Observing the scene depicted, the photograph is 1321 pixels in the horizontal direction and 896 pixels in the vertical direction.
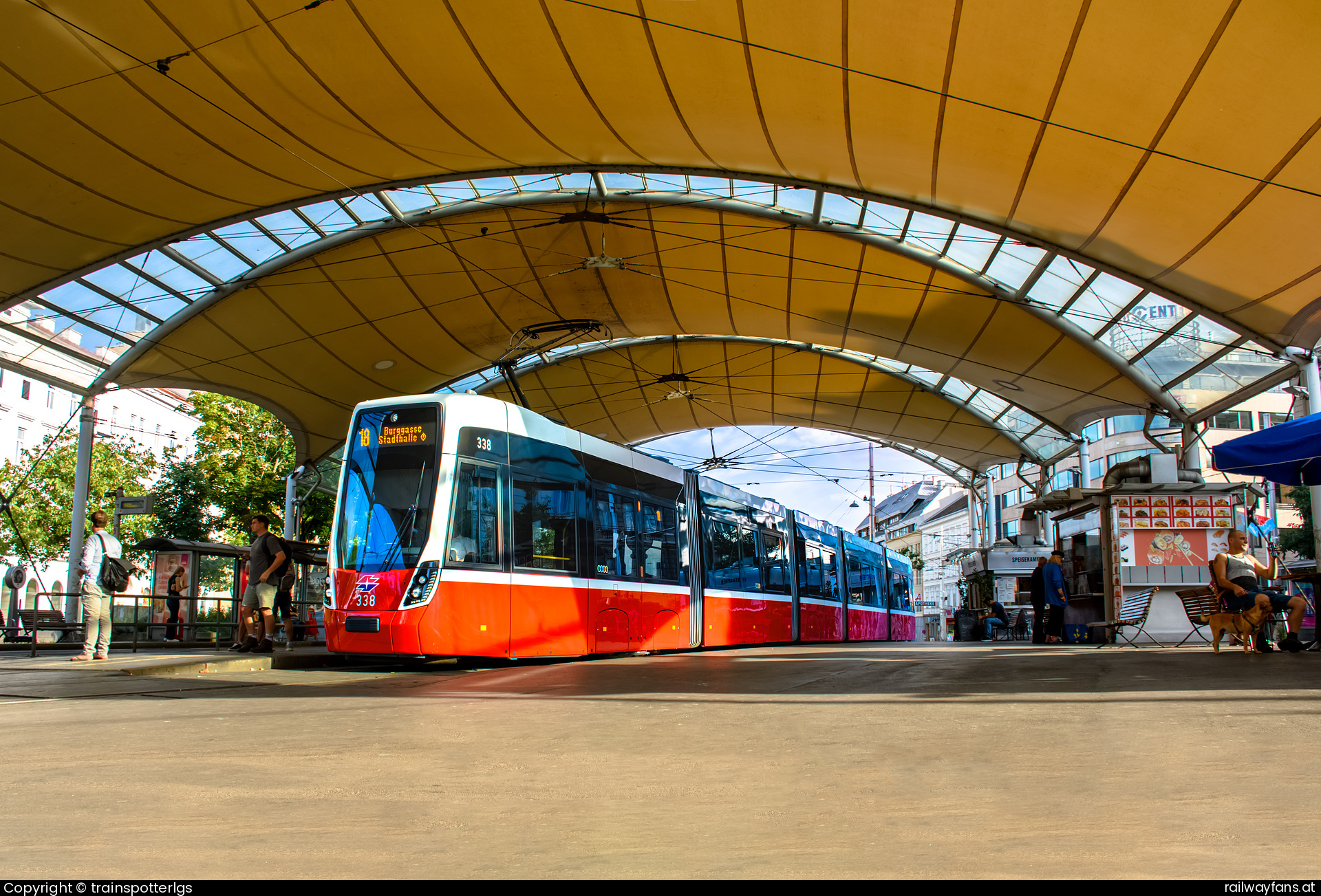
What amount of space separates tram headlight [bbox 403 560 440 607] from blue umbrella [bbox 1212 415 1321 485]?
893 centimetres

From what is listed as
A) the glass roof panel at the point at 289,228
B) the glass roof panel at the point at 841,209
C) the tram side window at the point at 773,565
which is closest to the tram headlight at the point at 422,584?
the tram side window at the point at 773,565

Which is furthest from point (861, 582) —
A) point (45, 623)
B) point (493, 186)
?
point (45, 623)

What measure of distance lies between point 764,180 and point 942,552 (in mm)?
71718

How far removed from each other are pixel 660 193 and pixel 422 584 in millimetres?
12884

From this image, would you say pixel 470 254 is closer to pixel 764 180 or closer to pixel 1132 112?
pixel 764 180

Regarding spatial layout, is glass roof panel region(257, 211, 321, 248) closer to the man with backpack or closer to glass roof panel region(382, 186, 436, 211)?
glass roof panel region(382, 186, 436, 211)

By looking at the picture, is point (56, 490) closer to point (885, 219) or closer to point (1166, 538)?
point (885, 219)

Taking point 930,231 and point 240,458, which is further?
point 240,458

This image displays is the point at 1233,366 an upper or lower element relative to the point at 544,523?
upper

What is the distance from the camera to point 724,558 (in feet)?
56.5

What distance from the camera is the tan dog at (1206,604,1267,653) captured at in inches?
455

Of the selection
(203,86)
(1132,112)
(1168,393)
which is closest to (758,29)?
(1132,112)

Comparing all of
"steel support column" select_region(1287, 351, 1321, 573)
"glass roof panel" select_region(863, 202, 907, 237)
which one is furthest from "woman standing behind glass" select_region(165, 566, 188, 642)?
"steel support column" select_region(1287, 351, 1321, 573)

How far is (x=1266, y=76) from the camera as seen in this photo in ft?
36.4
